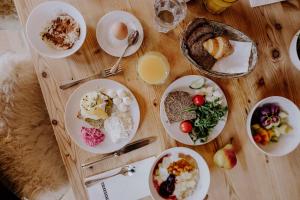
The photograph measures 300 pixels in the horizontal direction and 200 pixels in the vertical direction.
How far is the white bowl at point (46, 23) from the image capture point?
4.26 feet

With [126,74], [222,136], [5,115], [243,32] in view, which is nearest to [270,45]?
[243,32]

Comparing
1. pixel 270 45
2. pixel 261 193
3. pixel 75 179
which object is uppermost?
pixel 270 45

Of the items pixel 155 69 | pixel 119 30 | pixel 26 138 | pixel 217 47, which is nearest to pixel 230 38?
pixel 217 47

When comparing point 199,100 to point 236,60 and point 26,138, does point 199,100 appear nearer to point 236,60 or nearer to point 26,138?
point 236,60

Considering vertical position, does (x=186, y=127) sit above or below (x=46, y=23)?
below

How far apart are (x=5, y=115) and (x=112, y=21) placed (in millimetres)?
518

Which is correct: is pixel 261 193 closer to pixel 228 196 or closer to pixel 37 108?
pixel 228 196

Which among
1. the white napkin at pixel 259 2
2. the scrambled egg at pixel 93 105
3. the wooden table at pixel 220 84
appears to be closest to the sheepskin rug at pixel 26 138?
the wooden table at pixel 220 84

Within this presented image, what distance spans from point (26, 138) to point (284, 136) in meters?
0.97

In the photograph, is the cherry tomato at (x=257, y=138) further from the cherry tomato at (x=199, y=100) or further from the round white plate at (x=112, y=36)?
the round white plate at (x=112, y=36)

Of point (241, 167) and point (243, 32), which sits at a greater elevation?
point (243, 32)

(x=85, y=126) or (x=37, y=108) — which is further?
(x=37, y=108)

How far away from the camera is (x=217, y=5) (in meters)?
1.31

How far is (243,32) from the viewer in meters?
1.36
